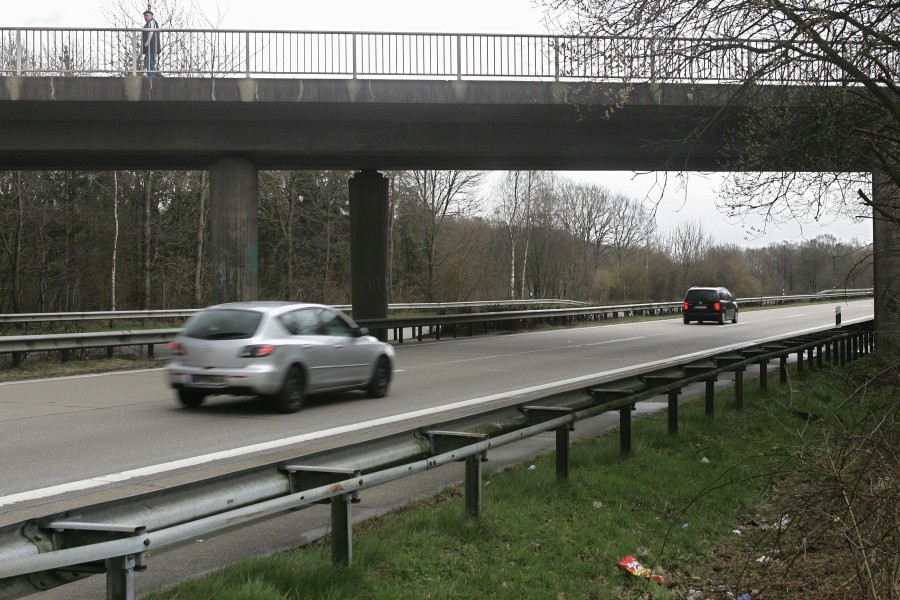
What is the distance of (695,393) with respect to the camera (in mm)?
15844

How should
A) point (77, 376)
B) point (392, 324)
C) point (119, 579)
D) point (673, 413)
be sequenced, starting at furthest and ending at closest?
point (392, 324) → point (77, 376) → point (673, 413) → point (119, 579)

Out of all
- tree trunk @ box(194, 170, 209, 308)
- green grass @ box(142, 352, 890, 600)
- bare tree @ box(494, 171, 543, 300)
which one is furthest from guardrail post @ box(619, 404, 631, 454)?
bare tree @ box(494, 171, 543, 300)

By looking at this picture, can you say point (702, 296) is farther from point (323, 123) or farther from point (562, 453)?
point (562, 453)

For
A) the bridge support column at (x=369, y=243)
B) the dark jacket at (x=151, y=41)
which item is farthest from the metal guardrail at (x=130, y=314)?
the dark jacket at (x=151, y=41)

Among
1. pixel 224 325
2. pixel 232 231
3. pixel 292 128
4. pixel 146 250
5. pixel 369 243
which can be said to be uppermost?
pixel 292 128

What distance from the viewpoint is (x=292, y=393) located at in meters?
12.6

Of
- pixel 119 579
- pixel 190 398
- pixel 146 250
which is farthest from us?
pixel 146 250

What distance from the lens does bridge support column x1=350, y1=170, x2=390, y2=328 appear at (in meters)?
30.0

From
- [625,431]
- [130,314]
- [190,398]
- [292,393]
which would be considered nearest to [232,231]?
[130,314]

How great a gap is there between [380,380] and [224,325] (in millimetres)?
3038

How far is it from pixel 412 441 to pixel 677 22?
6.28m

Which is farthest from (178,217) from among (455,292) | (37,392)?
(37,392)

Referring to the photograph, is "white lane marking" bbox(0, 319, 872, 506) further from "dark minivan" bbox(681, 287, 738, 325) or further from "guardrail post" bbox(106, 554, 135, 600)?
"dark minivan" bbox(681, 287, 738, 325)

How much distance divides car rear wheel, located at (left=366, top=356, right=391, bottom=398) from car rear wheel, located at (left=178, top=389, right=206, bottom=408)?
2.73 meters
